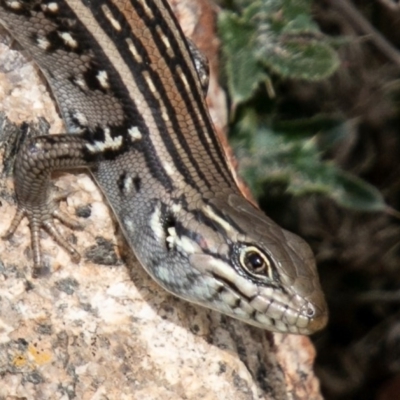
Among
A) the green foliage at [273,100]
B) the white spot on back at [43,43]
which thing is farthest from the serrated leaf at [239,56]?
the white spot on back at [43,43]

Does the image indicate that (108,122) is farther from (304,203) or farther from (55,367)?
(304,203)

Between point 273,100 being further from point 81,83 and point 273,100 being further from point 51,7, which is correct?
point 51,7

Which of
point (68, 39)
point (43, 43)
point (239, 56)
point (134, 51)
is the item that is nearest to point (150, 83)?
point (134, 51)

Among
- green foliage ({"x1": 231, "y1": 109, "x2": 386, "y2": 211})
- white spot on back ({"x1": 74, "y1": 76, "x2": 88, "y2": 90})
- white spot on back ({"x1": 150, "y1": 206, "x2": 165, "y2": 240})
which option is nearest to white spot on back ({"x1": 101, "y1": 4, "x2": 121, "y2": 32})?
white spot on back ({"x1": 74, "y1": 76, "x2": 88, "y2": 90})

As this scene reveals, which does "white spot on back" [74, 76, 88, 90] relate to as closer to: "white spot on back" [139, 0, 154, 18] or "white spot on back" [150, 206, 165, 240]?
"white spot on back" [139, 0, 154, 18]

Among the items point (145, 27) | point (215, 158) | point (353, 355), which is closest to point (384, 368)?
point (353, 355)

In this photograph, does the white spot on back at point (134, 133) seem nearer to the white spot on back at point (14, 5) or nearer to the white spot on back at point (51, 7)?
the white spot on back at point (51, 7)

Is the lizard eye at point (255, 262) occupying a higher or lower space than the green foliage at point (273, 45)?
lower
